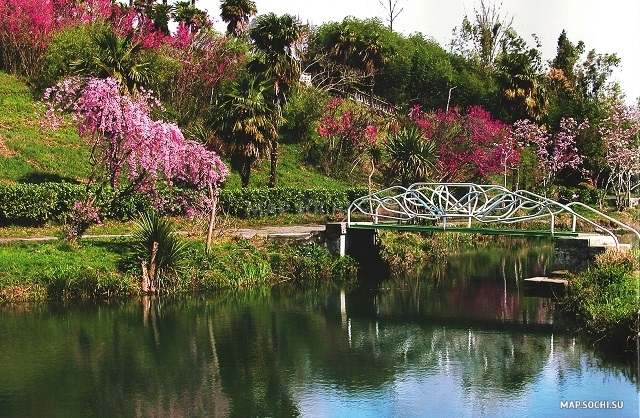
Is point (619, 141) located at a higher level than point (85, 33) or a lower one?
lower

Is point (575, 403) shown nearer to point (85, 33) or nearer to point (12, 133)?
point (12, 133)

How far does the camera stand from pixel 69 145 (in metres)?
35.9

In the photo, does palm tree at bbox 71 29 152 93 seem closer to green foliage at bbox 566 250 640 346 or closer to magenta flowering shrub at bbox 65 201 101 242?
magenta flowering shrub at bbox 65 201 101 242

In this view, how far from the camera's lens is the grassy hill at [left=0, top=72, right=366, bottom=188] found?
32.2m

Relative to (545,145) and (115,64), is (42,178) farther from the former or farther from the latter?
(545,145)

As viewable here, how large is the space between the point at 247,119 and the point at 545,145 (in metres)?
19.7

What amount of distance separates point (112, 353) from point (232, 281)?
6722 mm

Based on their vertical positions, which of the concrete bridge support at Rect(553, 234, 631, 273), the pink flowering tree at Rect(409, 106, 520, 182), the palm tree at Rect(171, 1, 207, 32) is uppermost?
the palm tree at Rect(171, 1, 207, 32)

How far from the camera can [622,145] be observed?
41594mm

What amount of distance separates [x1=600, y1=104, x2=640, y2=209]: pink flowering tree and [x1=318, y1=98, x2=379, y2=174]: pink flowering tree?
1272 cm

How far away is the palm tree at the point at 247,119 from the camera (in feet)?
99.9

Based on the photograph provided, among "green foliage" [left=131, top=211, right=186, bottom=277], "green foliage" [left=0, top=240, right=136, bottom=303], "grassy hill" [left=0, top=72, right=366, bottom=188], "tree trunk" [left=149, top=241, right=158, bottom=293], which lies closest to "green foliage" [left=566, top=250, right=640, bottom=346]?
"green foliage" [left=131, top=211, right=186, bottom=277]

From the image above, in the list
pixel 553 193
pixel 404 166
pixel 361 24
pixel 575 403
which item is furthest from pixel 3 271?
pixel 361 24

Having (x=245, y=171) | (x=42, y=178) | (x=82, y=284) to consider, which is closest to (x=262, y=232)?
(x=245, y=171)
